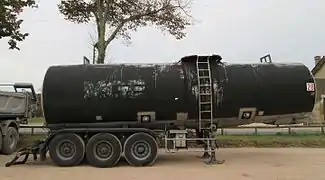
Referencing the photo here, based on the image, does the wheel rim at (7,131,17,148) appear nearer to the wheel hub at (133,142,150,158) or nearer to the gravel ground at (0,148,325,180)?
the gravel ground at (0,148,325,180)

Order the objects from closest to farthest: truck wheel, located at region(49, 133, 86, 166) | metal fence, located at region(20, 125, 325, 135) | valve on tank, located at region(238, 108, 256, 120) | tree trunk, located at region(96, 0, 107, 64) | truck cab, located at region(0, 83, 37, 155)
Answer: truck wheel, located at region(49, 133, 86, 166) < valve on tank, located at region(238, 108, 256, 120) < truck cab, located at region(0, 83, 37, 155) < tree trunk, located at region(96, 0, 107, 64) < metal fence, located at region(20, 125, 325, 135)

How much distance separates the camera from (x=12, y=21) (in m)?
21.8

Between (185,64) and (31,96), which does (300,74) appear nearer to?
(185,64)

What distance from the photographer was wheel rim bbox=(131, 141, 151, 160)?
1559cm

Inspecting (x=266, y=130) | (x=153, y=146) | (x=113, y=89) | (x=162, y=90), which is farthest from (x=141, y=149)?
(x=266, y=130)

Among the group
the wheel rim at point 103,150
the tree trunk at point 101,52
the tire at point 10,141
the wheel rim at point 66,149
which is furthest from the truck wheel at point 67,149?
the tree trunk at point 101,52

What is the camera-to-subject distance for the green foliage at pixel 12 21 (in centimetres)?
2077

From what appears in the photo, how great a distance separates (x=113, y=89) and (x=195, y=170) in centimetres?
362

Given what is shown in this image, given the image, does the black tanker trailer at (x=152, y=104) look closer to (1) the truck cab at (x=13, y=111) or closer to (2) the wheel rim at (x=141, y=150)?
(2) the wheel rim at (x=141, y=150)

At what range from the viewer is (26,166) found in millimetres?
15539

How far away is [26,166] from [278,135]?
531 inches

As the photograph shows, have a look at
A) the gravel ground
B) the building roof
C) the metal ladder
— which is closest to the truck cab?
the gravel ground

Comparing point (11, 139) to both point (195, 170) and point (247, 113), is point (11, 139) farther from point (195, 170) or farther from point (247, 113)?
point (247, 113)

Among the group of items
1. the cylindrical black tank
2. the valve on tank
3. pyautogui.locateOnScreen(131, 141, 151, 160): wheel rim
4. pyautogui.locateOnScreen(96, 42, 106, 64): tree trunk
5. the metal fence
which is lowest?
pyautogui.locateOnScreen(131, 141, 151, 160): wheel rim
